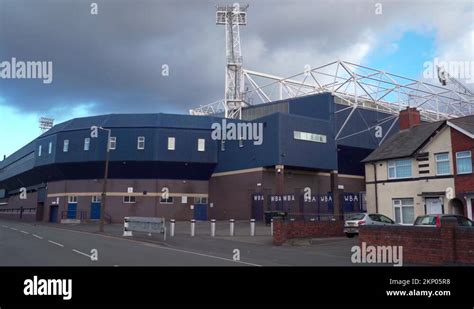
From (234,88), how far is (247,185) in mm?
18100

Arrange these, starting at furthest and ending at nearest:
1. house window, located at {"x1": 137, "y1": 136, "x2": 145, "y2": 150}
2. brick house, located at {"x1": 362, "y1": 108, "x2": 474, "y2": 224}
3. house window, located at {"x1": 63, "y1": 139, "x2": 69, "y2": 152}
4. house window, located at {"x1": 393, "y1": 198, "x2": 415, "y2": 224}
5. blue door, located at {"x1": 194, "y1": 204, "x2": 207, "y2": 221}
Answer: house window, located at {"x1": 63, "y1": 139, "x2": 69, "y2": 152} → blue door, located at {"x1": 194, "y1": 204, "x2": 207, "y2": 221} → house window, located at {"x1": 137, "y1": 136, "x2": 145, "y2": 150} → house window, located at {"x1": 393, "y1": 198, "x2": 415, "y2": 224} → brick house, located at {"x1": 362, "y1": 108, "x2": 474, "y2": 224}

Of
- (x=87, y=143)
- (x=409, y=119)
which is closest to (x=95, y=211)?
(x=87, y=143)

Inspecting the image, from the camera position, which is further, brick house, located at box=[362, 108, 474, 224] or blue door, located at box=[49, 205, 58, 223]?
blue door, located at box=[49, 205, 58, 223]

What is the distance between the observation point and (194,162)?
49.8 m

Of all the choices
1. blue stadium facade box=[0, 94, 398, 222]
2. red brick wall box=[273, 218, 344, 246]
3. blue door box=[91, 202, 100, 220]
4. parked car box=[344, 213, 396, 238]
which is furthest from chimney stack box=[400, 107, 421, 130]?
blue door box=[91, 202, 100, 220]

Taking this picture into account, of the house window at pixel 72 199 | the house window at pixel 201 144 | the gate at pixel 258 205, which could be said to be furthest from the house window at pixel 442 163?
the house window at pixel 72 199

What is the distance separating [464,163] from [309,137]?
22.1 m

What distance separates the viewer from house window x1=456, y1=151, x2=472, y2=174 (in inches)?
1039

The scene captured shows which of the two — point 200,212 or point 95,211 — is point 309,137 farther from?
point 95,211

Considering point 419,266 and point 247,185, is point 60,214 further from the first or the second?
point 419,266
